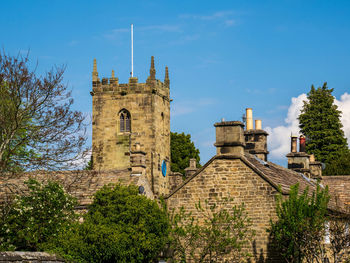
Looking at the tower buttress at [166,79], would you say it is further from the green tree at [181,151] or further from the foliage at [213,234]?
the foliage at [213,234]

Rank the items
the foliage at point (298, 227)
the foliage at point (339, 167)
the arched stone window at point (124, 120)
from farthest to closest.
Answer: the foliage at point (339, 167), the arched stone window at point (124, 120), the foliage at point (298, 227)

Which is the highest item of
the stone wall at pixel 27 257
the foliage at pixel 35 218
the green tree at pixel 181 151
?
the green tree at pixel 181 151

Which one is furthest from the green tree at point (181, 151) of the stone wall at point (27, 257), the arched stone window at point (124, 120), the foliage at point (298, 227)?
the stone wall at point (27, 257)

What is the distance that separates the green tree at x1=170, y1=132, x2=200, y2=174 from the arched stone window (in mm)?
11912

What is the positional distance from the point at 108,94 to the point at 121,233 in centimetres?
3205

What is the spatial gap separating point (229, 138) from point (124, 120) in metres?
30.2

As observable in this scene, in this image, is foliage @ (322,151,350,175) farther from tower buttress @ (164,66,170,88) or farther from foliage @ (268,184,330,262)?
foliage @ (268,184,330,262)

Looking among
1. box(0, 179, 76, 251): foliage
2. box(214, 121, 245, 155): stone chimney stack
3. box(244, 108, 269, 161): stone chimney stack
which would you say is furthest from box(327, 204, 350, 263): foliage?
box(0, 179, 76, 251): foliage

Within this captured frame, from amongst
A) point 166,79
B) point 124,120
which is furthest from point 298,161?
point 166,79

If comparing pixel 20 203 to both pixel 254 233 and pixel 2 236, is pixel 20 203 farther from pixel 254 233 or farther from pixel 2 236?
pixel 254 233

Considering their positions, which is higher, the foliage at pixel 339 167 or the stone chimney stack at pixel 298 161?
the foliage at pixel 339 167

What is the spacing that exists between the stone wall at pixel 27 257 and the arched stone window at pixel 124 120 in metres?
38.8

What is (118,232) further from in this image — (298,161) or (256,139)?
(298,161)

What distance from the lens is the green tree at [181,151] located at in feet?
224
